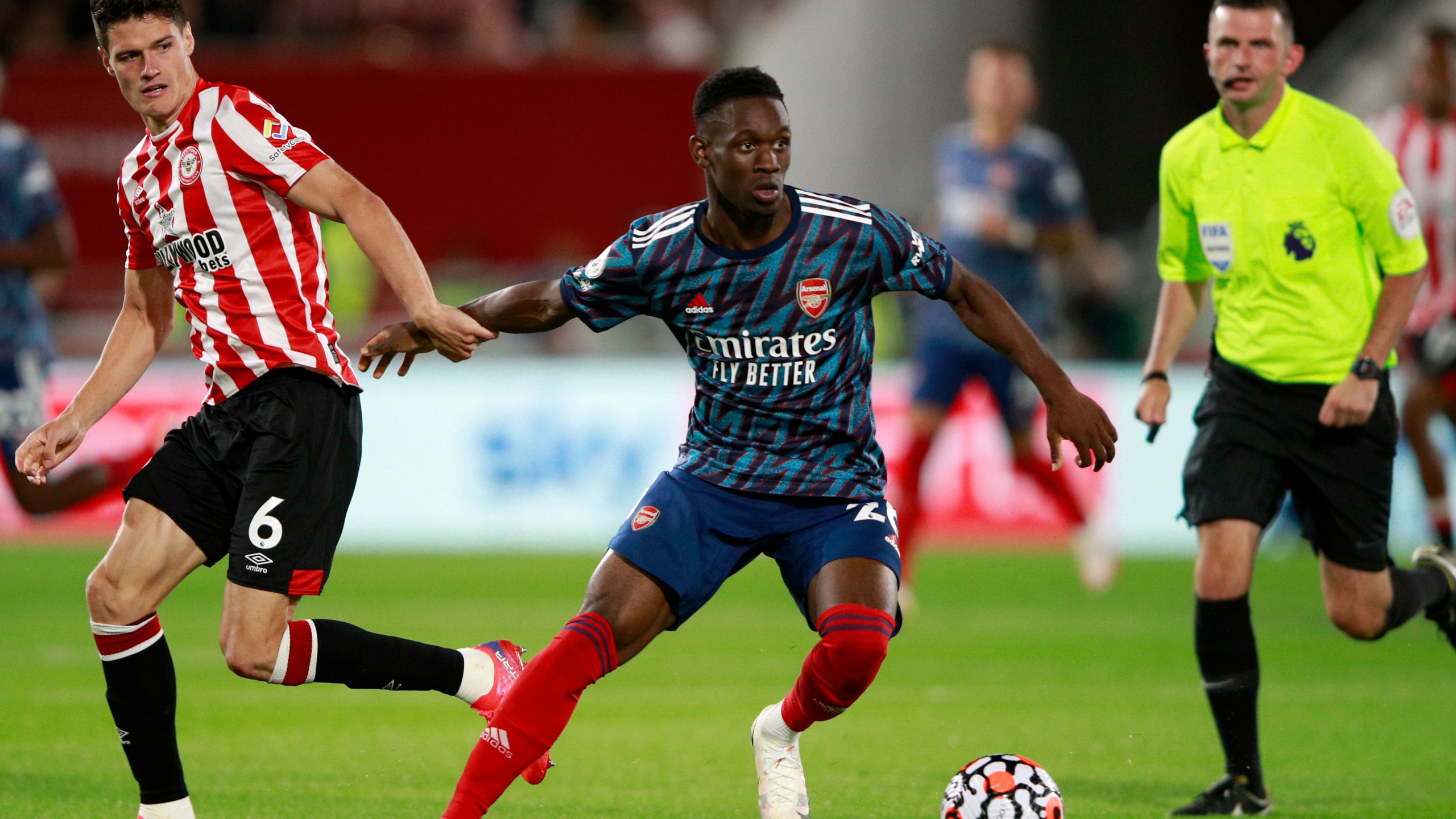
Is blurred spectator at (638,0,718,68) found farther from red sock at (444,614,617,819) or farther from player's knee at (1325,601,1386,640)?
red sock at (444,614,617,819)

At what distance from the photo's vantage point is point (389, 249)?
455cm

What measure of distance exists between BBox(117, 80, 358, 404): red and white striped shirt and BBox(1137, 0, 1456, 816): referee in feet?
8.77

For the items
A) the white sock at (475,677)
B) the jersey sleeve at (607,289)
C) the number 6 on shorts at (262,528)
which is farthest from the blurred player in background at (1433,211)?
the number 6 on shorts at (262,528)

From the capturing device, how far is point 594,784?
5672mm

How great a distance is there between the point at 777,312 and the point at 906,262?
39 centimetres

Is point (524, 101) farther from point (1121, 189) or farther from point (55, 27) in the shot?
point (1121, 189)

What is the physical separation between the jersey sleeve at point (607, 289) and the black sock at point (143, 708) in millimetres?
1461

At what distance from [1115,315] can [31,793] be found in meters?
11.6

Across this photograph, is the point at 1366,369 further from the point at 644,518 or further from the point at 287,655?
the point at 287,655

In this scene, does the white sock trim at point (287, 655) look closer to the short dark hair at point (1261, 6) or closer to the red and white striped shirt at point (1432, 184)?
the short dark hair at point (1261, 6)

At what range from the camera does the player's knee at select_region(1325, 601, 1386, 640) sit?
5.52 meters

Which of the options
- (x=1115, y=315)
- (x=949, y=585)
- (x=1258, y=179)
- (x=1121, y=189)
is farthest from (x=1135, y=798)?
(x=1121, y=189)

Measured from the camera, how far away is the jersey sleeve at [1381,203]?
17.3ft

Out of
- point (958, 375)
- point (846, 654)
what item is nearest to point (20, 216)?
point (958, 375)
